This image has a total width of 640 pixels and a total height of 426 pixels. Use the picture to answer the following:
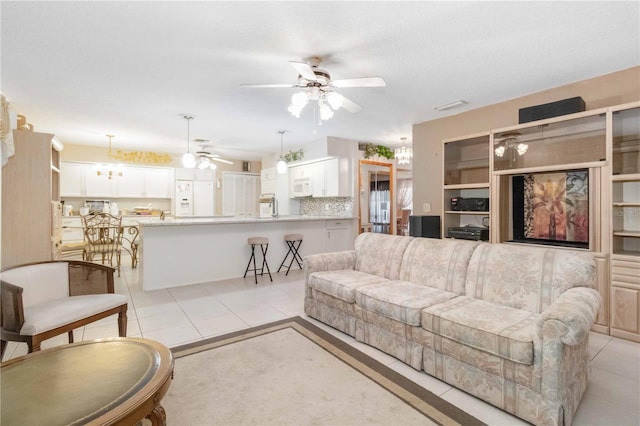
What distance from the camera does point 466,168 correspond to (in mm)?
4062

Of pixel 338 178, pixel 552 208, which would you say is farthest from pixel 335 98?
pixel 338 178

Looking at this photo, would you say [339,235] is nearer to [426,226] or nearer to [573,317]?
[426,226]

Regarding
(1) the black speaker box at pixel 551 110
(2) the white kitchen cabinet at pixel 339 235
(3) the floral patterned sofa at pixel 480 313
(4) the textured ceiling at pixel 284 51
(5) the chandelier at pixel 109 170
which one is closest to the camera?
(3) the floral patterned sofa at pixel 480 313

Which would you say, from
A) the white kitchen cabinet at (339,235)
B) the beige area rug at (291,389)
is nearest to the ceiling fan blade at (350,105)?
the beige area rug at (291,389)

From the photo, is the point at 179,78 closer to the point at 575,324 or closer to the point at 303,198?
the point at 575,324

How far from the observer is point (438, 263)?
2.71m

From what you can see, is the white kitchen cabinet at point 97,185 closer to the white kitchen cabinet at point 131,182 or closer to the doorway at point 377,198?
the white kitchen cabinet at point 131,182

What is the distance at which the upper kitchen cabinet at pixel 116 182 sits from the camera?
22.1ft

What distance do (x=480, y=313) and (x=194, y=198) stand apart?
7631 mm

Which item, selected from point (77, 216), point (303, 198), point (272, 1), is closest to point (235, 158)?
point (303, 198)

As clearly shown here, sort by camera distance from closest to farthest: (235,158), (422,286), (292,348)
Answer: (292,348)
(422,286)
(235,158)

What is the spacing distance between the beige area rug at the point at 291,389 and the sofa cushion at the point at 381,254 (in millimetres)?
876

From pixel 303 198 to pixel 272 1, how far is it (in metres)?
5.79

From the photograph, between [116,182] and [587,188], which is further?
[116,182]
